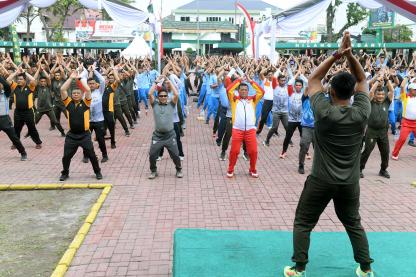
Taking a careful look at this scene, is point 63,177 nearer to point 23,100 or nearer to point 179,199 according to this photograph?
point 179,199

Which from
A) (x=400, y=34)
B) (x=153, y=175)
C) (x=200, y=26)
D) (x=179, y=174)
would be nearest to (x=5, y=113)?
(x=153, y=175)

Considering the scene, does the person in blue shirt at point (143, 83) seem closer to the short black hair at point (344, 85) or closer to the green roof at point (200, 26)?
A: the short black hair at point (344, 85)

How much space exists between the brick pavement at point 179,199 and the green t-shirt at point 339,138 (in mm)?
2010

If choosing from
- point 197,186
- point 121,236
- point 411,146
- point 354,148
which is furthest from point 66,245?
point 411,146

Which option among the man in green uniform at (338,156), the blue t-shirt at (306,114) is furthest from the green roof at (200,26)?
the man in green uniform at (338,156)

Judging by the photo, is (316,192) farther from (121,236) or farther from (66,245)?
(66,245)

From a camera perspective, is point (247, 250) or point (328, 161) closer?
point (328, 161)

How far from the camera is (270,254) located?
14.4ft

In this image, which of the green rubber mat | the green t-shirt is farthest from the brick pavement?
the green t-shirt

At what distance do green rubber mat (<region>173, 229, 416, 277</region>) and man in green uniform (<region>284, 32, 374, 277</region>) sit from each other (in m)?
0.30

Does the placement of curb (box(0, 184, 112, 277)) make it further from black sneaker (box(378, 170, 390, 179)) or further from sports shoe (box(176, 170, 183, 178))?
black sneaker (box(378, 170, 390, 179))

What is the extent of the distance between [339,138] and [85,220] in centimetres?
380

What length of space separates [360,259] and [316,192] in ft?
2.34

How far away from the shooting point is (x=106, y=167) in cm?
902
